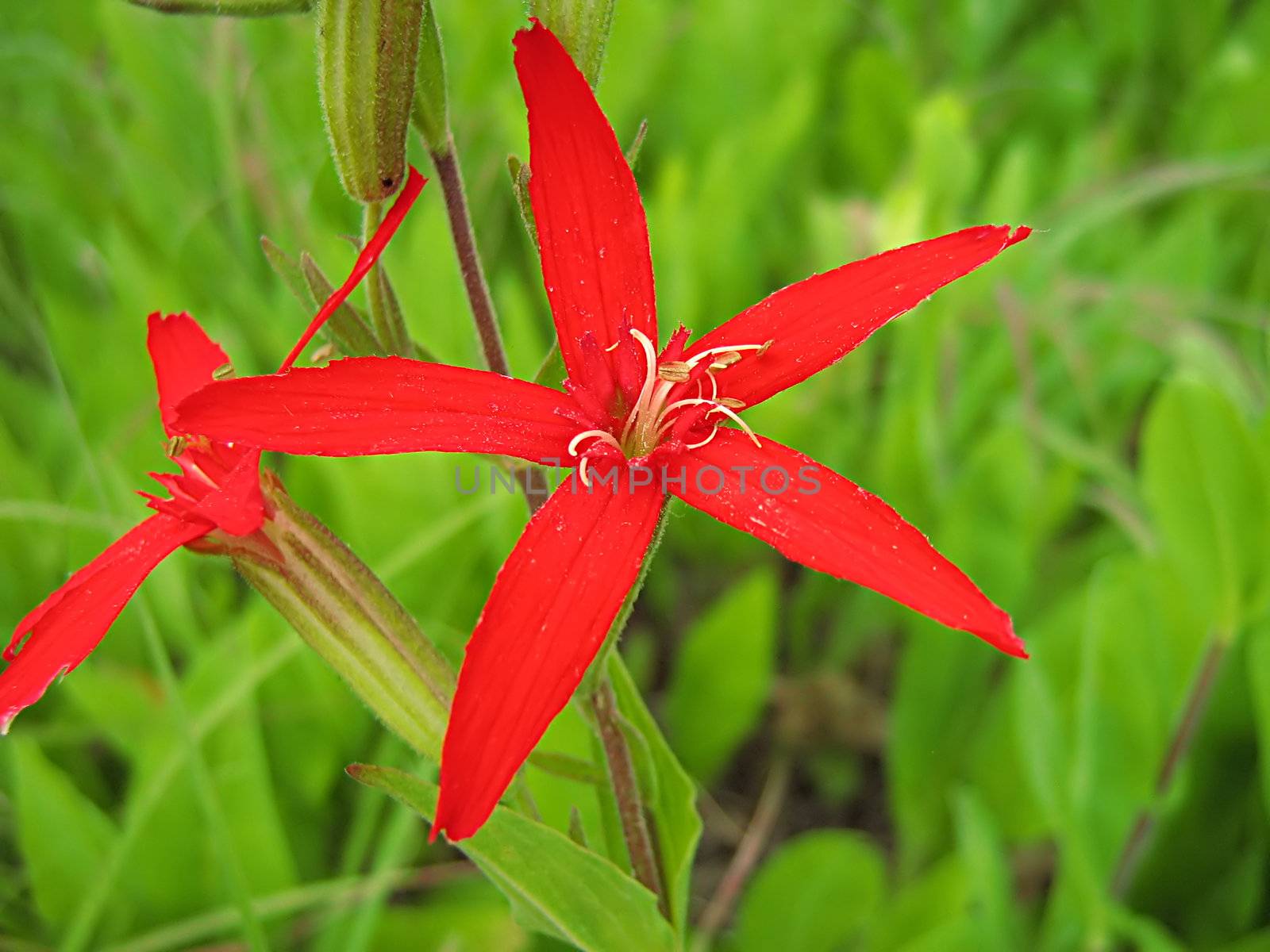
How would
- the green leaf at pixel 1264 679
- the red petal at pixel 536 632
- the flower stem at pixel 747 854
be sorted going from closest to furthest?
the red petal at pixel 536 632, the green leaf at pixel 1264 679, the flower stem at pixel 747 854

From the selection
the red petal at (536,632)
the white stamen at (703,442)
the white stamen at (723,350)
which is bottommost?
the red petal at (536,632)

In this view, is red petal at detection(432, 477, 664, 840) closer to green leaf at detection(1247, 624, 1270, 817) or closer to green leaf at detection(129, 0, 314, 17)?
green leaf at detection(129, 0, 314, 17)

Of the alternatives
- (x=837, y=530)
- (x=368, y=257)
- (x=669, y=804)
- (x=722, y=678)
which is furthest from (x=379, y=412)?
(x=722, y=678)

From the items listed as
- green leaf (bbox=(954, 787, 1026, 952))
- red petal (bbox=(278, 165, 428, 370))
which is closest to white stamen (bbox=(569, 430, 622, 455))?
red petal (bbox=(278, 165, 428, 370))

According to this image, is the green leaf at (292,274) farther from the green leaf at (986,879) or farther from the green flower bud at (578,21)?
the green leaf at (986,879)

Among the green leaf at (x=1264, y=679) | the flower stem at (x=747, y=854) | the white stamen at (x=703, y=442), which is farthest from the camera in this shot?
the flower stem at (x=747, y=854)

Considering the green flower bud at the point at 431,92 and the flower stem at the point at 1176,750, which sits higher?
the green flower bud at the point at 431,92

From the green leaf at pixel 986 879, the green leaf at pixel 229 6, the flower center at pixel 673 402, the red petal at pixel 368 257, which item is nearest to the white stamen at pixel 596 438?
the flower center at pixel 673 402
